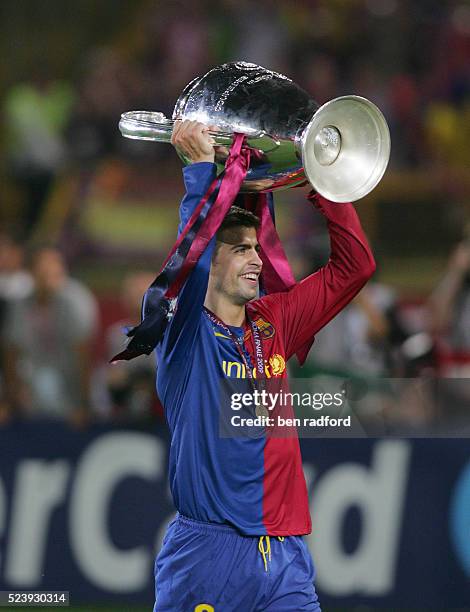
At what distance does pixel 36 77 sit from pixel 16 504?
5.56 meters

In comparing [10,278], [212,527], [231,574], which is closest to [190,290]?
[212,527]

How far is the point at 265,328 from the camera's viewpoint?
420cm

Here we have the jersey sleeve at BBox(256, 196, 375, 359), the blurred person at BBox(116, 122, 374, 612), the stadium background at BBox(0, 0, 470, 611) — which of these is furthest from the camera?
the stadium background at BBox(0, 0, 470, 611)

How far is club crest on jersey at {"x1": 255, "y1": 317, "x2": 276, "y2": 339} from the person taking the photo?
13.7ft

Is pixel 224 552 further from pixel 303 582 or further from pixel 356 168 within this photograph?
pixel 356 168

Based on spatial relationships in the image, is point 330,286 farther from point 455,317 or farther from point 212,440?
point 455,317

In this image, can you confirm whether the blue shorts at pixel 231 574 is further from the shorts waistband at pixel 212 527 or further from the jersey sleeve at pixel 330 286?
the jersey sleeve at pixel 330 286

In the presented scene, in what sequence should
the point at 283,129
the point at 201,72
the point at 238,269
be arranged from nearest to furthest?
the point at 283,129, the point at 238,269, the point at 201,72

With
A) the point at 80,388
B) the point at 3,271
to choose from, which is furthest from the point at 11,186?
the point at 80,388

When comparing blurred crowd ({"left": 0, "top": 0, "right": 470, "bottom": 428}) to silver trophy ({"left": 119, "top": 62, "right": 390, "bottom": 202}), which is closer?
silver trophy ({"left": 119, "top": 62, "right": 390, "bottom": 202})

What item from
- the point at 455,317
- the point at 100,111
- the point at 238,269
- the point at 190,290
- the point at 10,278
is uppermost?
the point at 100,111

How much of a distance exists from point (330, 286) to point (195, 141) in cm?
81

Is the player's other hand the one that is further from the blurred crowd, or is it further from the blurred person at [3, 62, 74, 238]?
the blurred person at [3, 62, 74, 238]

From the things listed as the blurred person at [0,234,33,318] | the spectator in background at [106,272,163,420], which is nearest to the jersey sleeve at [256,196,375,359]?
the spectator in background at [106,272,163,420]
